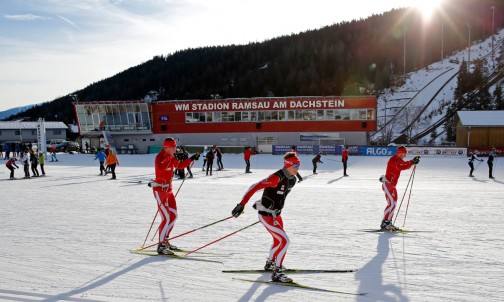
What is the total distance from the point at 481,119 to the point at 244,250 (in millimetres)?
A: 41672

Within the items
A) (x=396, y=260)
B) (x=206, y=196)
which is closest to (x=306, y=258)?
(x=396, y=260)

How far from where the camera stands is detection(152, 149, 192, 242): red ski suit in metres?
6.71

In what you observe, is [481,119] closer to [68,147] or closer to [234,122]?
[234,122]

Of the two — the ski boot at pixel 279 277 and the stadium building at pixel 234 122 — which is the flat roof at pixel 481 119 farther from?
the ski boot at pixel 279 277

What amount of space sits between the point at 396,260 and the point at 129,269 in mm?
4215

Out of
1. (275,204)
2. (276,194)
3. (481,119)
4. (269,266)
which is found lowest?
(269,266)

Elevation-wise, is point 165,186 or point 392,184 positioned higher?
point 165,186

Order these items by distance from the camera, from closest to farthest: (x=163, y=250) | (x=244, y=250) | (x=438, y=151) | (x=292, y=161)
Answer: (x=292, y=161) → (x=163, y=250) → (x=244, y=250) → (x=438, y=151)

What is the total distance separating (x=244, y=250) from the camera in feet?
22.8

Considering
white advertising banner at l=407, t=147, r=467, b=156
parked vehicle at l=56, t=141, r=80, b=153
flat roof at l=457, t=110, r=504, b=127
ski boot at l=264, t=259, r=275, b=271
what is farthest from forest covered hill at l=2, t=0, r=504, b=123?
ski boot at l=264, t=259, r=275, b=271

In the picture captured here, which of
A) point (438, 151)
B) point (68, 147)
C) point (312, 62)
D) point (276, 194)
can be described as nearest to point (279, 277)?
point (276, 194)

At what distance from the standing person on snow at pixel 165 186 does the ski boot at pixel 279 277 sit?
6.81ft

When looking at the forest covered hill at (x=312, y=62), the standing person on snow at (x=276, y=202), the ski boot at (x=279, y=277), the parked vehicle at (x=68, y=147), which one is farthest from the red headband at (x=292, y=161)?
the forest covered hill at (x=312, y=62)

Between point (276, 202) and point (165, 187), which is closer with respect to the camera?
point (276, 202)
